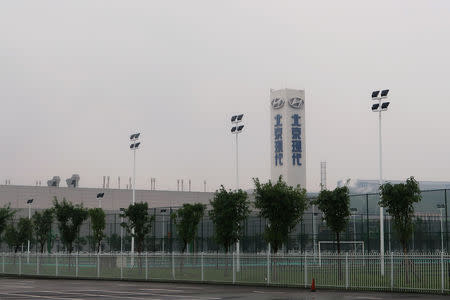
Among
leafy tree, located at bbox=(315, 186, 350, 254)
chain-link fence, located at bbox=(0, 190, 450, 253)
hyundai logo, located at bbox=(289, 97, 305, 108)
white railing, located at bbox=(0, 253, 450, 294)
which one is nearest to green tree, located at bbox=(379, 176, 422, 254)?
leafy tree, located at bbox=(315, 186, 350, 254)

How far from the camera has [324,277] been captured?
119ft

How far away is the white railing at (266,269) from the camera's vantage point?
3275 cm

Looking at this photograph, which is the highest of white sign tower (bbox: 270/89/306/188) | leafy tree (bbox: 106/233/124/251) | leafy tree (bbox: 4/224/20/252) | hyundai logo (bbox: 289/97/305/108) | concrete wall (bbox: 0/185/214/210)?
hyundai logo (bbox: 289/97/305/108)

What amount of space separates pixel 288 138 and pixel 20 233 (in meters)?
40.4

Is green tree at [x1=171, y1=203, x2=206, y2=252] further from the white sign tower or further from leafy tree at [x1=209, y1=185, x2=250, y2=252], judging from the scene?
the white sign tower

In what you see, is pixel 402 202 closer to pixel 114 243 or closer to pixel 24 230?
pixel 24 230

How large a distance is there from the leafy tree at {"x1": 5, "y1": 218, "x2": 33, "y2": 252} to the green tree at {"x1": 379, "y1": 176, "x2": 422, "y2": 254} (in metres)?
43.3

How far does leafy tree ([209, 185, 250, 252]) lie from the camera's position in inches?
1852

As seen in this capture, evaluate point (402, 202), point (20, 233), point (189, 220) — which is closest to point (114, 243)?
point (20, 233)

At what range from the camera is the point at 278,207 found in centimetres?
4306

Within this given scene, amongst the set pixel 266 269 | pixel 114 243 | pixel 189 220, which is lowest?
pixel 114 243

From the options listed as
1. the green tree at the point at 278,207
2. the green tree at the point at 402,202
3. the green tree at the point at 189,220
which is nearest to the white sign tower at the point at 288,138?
the green tree at the point at 189,220

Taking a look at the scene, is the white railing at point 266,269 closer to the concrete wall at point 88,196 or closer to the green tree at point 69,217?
the green tree at point 69,217

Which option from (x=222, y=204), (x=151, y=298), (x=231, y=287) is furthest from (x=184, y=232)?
(x=151, y=298)
